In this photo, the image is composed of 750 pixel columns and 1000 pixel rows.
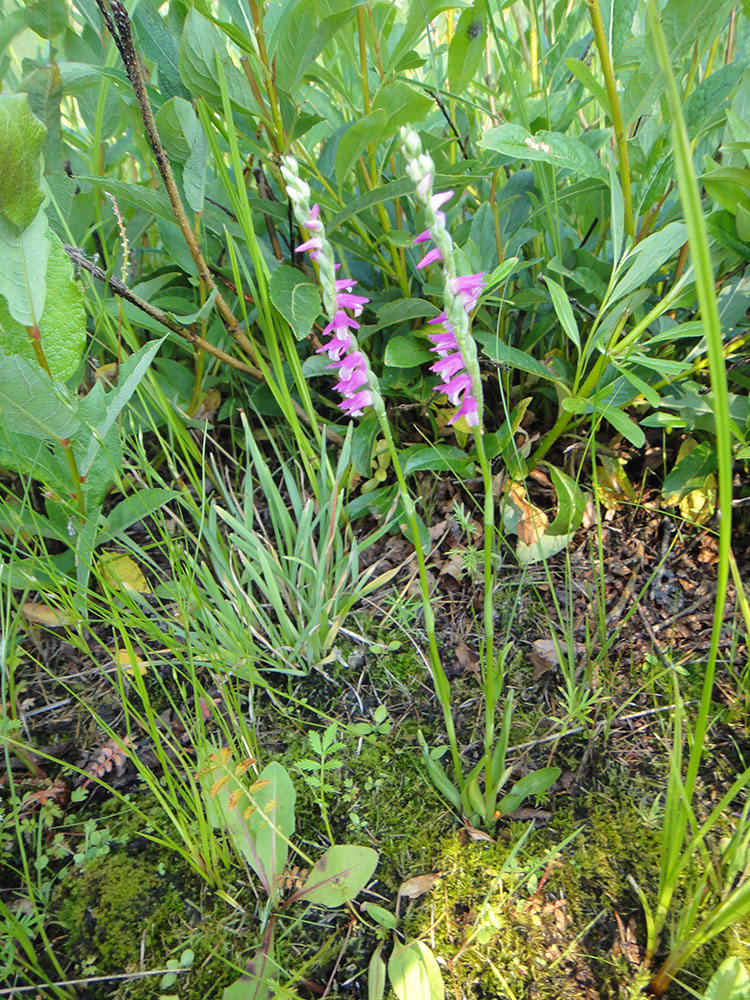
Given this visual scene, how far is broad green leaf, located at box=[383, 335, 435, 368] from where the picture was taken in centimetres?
121

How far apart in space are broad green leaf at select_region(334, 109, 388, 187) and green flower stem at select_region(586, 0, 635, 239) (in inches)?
13.8

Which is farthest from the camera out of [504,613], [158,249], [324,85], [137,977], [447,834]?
[158,249]

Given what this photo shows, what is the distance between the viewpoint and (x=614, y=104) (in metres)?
1.00

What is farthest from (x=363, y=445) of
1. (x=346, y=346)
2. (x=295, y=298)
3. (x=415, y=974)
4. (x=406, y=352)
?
(x=415, y=974)

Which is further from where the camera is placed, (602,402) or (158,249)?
(158,249)

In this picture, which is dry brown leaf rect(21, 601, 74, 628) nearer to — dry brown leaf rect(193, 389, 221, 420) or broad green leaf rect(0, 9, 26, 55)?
dry brown leaf rect(193, 389, 221, 420)

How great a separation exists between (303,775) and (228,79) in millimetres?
1214

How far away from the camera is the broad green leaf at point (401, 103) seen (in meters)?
0.95

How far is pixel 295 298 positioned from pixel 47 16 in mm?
765

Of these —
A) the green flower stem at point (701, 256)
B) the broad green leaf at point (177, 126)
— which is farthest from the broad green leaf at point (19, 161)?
the green flower stem at point (701, 256)

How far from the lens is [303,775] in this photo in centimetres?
107

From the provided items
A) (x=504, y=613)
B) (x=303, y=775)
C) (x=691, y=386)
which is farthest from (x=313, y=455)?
(x=691, y=386)

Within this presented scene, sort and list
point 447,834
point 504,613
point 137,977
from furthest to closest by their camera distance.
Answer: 1. point 504,613
2. point 447,834
3. point 137,977

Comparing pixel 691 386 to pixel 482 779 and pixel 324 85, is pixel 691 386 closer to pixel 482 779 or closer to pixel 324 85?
pixel 482 779
